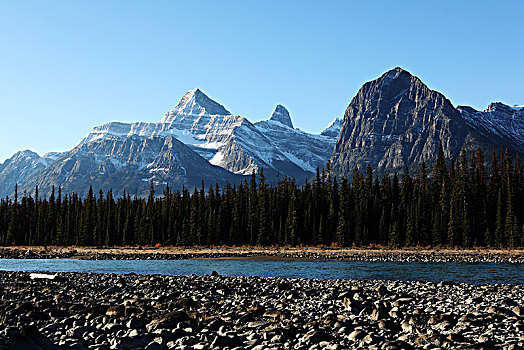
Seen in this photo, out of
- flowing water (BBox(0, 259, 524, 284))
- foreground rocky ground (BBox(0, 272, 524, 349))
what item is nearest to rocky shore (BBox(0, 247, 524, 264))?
flowing water (BBox(0, 259, 524, 284))

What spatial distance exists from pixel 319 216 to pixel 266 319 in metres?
89.4

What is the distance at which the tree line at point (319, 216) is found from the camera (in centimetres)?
9062

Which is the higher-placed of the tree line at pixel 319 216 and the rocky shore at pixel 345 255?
the tree line at pixel 319 216

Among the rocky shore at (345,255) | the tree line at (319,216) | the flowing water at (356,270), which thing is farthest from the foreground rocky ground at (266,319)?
the tree line at (319,216)

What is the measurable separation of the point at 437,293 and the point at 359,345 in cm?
1206

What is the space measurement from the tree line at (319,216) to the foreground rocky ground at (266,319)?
69.4 m

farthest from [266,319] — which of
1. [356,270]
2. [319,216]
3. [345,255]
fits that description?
[319,216]

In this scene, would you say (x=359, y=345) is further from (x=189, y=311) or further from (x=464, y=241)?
(x=464, y=241)

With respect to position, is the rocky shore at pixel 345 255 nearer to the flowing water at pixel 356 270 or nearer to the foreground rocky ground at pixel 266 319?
the flowing water at pixel 356 270

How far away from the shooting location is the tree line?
9062 cm

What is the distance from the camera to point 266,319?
53.8ft

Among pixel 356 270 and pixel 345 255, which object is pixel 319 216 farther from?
pixel 356 270

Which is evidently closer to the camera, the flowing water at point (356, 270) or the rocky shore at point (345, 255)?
the flowing water at point (356, 270)

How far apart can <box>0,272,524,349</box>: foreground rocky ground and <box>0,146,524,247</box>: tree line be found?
6941cm
